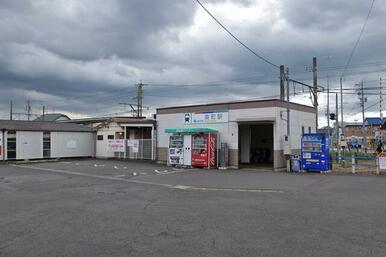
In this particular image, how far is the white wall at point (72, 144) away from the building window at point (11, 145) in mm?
3382

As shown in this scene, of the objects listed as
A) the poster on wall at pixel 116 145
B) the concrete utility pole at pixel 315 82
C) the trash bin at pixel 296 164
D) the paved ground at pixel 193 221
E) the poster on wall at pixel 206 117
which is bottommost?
the paved ground at pixel 193 221

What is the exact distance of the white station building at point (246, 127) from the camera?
2236cm

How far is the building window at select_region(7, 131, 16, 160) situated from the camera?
29.2 meters

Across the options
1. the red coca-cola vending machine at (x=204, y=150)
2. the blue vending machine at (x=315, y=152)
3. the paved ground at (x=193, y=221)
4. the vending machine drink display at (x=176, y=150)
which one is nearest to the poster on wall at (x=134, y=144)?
the vending machine drink display at (x=176, y=150)

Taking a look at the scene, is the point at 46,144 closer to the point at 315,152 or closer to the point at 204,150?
the point at 204,150

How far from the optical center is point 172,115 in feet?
A: 89.3

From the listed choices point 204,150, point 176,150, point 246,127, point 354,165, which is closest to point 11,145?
point 176,150

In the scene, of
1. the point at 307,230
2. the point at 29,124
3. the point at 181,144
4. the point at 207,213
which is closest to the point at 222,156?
the point at 181,144

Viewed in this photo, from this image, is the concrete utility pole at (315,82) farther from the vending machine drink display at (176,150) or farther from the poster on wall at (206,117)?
the vending machine drink display at (176,150)

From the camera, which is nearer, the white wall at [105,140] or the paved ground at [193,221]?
the paved ground at [193,221]

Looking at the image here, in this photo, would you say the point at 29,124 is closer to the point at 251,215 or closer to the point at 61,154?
the point at 61,154

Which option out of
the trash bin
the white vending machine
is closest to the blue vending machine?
the trash bin

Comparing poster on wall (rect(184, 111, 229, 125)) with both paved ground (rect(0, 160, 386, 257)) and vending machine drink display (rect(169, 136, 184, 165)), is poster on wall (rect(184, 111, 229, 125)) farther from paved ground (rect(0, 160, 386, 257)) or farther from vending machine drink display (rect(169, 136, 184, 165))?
paved ground (rect(0, 160, 386, 257))

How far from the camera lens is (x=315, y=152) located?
20.7m
